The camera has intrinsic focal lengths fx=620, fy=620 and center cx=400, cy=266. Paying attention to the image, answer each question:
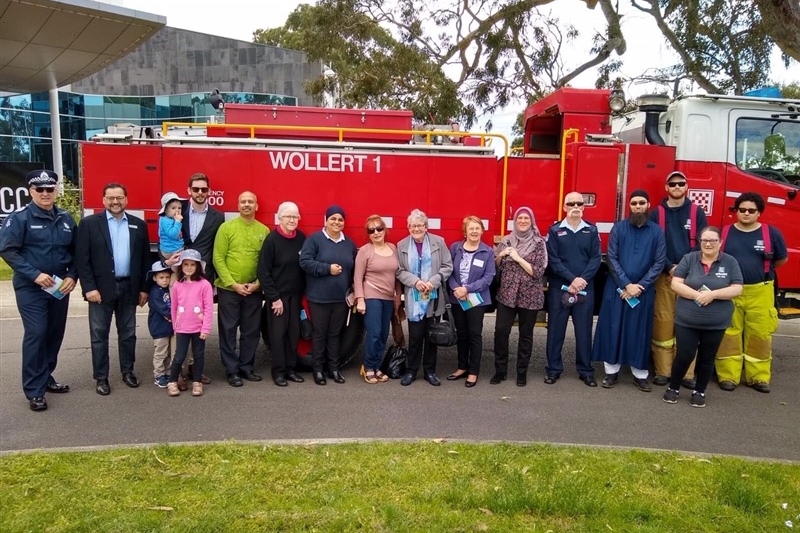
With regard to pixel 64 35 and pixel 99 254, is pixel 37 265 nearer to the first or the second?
pixel 99 254

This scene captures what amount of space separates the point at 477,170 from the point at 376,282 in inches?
59.5

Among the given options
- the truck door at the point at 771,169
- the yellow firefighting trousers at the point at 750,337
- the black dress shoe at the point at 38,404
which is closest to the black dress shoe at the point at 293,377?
the black dress shoe at the point at 38,404

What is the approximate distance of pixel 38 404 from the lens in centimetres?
539

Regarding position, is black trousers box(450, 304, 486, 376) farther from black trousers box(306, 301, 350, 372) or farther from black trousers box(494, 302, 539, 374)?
black trousers box(306, 301, 350, 372)

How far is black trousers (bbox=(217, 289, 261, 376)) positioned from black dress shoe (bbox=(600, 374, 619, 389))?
3518mm

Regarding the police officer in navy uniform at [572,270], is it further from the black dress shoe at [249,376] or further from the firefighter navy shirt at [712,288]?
the black dress shoe at [249,376]

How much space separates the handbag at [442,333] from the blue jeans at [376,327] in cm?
45

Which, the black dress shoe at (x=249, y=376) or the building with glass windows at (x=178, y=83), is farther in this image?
the building with glass windows at (x=178, y=83)

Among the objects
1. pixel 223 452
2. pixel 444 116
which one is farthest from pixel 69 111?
pixel 223 452

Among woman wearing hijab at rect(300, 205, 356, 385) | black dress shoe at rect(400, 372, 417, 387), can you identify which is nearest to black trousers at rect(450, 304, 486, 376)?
black dress shoe at rect(400, 372, 417, 387)

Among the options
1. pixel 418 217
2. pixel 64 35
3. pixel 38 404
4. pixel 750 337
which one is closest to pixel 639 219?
pixel 750 337

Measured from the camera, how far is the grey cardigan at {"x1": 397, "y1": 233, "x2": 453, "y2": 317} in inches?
234

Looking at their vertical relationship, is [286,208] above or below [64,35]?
below

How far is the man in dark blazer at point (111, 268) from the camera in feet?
18.4
